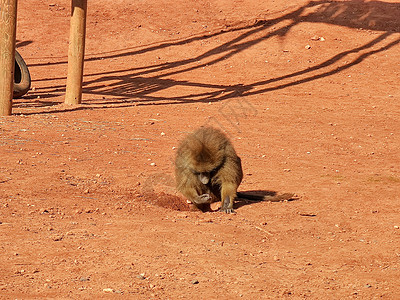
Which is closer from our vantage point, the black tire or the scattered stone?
the scattered stone

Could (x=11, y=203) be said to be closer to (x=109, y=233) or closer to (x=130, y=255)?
(x=109, y=233)

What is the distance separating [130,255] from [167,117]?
7117mm

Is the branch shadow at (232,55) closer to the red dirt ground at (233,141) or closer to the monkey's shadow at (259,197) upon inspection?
the red dirt ground at (233,141)

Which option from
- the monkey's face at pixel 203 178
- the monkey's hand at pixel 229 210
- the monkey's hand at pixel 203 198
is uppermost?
the monkey's face at pixel 203 178

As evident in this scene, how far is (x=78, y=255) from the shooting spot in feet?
16.0

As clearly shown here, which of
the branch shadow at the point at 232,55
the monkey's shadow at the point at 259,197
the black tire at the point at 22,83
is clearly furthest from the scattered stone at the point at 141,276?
the black tire at the point at 22,83

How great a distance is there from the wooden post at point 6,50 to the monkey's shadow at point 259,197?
4875mm

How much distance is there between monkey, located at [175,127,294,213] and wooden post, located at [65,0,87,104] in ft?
19.9

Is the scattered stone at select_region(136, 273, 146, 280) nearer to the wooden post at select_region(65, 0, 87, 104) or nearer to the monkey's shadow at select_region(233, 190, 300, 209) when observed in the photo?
the monkey's shadow at select_region(233, 190, 300, 209)

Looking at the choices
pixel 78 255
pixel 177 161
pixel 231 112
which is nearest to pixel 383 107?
pixel 231 112

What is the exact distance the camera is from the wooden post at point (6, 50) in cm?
1019

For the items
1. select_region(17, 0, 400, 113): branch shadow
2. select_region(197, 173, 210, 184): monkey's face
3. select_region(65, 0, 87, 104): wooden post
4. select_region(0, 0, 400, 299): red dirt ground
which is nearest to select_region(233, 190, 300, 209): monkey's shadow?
select_region(0, 0, 400, 299): red dirt ground

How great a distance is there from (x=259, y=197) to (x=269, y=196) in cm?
13

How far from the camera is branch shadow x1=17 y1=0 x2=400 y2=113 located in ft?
48.5
